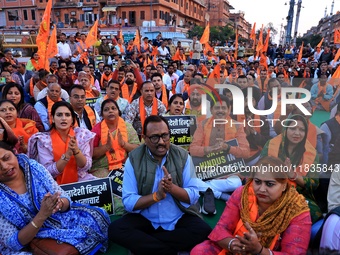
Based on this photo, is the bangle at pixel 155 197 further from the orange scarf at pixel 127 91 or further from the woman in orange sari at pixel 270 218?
the orange scarf at pixel 127 91

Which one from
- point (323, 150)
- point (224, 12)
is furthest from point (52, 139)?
point (224, 12)

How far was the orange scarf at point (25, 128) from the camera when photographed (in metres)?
3.26

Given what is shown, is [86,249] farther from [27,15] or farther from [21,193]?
[27,15]

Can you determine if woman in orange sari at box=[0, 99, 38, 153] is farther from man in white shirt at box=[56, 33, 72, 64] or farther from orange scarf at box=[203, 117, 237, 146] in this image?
man in white shirt at box=[56, 33, 72, 64]

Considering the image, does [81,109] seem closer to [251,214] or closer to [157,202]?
[157,202]

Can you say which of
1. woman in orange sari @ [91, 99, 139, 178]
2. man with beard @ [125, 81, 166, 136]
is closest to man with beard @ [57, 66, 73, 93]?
man with beard @ [125, 81, 166, 136]

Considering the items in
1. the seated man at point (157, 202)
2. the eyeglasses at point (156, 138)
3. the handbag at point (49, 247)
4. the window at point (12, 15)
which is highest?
the window at point (12, 15)

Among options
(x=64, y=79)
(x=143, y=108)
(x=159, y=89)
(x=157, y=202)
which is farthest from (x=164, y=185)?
(x=64, y=79)

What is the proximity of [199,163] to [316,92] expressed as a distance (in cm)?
602

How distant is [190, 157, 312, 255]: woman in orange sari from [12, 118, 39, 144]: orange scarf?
2.44m

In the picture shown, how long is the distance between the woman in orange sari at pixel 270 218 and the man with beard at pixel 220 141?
1.33 metres

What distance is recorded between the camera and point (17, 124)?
10.8 feet

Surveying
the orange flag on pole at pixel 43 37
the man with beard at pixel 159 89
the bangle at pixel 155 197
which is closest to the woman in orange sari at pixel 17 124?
the bangle at pixel 155 197

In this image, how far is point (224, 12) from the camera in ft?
204
